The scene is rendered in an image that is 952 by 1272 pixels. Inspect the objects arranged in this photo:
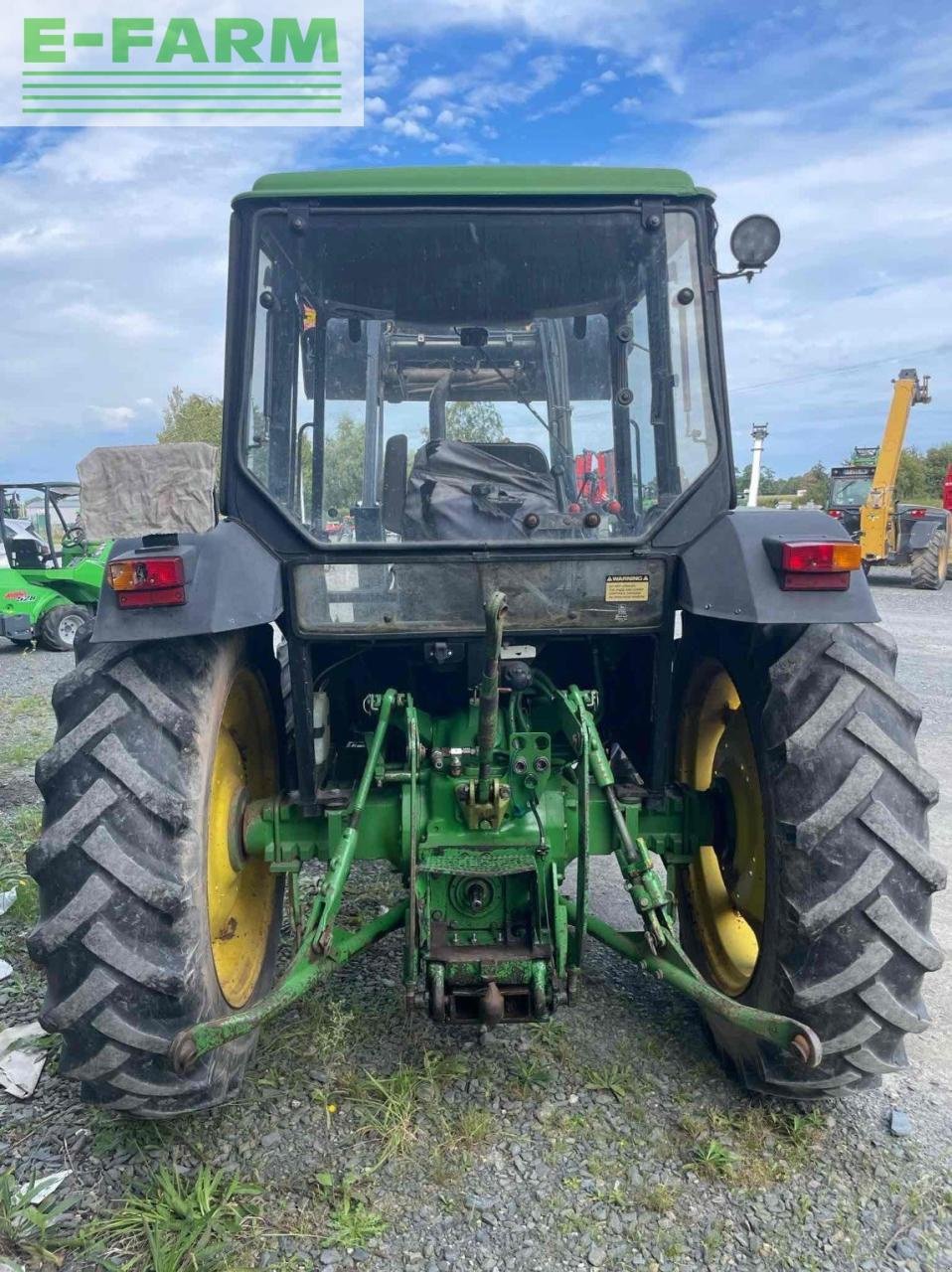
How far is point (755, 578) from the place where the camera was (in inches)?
91.6

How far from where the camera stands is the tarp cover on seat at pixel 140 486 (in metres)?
11.4

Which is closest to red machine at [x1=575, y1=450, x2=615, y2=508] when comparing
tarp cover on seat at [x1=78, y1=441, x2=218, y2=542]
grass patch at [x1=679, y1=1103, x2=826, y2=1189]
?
grass patch at [x1=679, y1=1103, x2=826, y2=1189]

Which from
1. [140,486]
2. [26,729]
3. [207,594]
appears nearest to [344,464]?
[207,594]

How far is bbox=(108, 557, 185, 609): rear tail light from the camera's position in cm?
220

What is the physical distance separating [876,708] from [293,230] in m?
1.94

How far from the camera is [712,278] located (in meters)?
2.60

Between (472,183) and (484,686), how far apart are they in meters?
1.33

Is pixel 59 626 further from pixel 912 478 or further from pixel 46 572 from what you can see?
pixel 912 478

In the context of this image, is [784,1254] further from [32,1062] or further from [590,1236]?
[32,1062]

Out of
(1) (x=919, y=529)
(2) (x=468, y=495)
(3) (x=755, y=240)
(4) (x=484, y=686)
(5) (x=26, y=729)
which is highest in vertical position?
(1) (x=919, y=529)

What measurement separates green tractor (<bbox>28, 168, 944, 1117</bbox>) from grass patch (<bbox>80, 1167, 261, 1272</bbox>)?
0.18 m

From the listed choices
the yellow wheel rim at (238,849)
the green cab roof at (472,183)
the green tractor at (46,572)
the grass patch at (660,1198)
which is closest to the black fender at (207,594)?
the yellow wheel rim at (238,849)

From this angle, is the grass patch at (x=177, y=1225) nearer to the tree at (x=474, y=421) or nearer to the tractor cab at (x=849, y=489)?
the tree at (x=474, y=421)

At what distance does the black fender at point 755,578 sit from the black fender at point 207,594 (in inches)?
43.7
